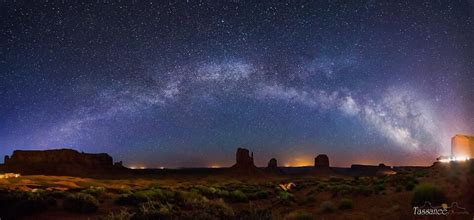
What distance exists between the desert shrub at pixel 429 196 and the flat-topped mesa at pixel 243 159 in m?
108

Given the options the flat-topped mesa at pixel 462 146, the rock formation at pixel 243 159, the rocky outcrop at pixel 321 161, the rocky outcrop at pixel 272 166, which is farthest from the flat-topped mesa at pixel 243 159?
the flat-topped mesa at pixel 462 146

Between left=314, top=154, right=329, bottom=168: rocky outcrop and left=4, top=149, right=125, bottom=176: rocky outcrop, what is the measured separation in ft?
238

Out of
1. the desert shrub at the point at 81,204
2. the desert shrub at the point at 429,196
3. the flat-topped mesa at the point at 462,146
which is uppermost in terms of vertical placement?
the flat-topped mesa at the point at 462,146

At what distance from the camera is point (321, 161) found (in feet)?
445

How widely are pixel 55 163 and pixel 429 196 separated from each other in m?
116

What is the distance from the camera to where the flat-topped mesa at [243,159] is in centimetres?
12467

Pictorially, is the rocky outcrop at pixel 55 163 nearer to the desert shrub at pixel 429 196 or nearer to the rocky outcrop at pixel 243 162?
the rocky outcrop at pixel 243 162

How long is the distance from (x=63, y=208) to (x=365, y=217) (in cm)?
1543

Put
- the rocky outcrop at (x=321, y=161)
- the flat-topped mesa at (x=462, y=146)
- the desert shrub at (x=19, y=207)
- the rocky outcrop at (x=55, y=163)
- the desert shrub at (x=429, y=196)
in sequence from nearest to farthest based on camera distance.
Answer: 1. the desert shrub at (x=429, y=196)
2. the desert shrub at (x=19, y=207)
3. the flat-topped mesa at (x=462, y=146)
4. the rocky outcrop at (x=55, y=163)
5. the rocky outcrop at (x=321, y=161)

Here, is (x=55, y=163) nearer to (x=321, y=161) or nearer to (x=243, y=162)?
(x=243, y=162)

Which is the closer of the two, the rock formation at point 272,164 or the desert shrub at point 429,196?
the desert shrub at point 429,196

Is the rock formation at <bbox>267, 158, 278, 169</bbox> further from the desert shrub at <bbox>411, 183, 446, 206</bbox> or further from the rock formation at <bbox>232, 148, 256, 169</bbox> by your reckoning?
the desert shrub at <bbox>411, 183, 446, 206</bbox>

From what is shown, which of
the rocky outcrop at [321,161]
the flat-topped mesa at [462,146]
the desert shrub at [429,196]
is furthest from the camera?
the rocky outcrop at [321,161]

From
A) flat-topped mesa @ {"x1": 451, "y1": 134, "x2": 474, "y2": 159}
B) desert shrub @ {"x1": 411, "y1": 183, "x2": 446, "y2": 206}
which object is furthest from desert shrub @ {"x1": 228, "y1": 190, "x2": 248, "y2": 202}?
flat-topped mesa @ {"x1": 451, "y1": 134, "x2": 474, "y2": 159}
